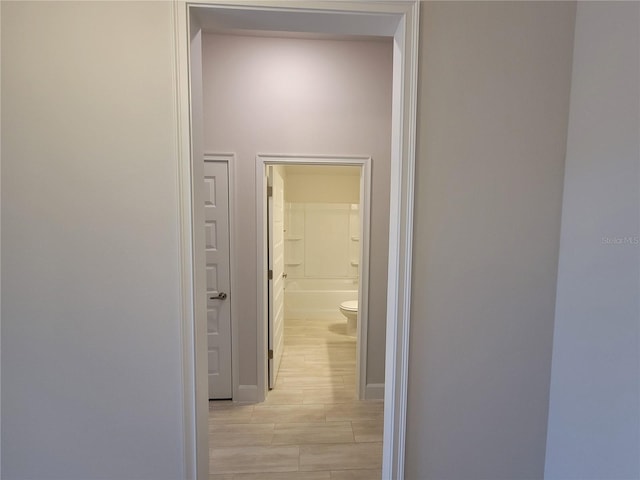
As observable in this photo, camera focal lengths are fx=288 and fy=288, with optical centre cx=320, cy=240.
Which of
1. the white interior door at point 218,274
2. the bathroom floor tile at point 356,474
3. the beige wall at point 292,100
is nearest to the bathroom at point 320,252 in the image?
the white interior door at point 218,274

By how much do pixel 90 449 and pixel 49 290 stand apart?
0.66 meters

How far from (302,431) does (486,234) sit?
1.88 m

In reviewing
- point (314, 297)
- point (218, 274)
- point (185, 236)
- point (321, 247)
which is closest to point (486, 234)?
point (185, 236)

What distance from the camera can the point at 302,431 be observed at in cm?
211

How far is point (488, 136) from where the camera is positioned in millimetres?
1153

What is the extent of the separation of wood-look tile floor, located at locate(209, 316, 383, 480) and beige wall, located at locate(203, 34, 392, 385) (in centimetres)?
146

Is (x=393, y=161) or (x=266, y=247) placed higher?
(x=393, y=161)

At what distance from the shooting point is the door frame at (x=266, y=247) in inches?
90.8

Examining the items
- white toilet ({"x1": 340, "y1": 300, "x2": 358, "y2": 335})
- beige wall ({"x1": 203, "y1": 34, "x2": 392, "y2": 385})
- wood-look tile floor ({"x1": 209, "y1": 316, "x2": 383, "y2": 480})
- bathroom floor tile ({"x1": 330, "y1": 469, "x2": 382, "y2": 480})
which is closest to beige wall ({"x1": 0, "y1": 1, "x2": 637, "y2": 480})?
bathroom floor tile ({"x1": 330, "y1": 469, "x2": 382, "y2": 480})

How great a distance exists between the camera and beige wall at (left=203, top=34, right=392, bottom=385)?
2.24 m

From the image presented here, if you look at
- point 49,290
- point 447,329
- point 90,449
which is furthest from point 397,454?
point 49,290

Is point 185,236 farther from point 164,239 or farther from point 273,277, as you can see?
point 273,277

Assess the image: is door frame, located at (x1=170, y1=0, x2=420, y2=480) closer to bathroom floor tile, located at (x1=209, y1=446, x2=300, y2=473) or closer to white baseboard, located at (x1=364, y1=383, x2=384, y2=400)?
bathroom floor tile, located at (x1=209, y1=446, x2=300, y2=473)

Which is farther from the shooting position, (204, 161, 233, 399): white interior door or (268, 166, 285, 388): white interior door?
(268, 166, 285, 388): white interior door
